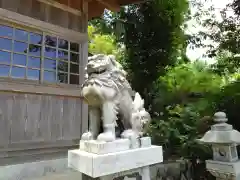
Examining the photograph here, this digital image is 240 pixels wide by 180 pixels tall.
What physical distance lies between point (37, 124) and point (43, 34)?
171 centimetres

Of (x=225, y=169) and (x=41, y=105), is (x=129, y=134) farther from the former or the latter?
(x=41, y=105)

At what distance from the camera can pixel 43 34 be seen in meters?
4.33

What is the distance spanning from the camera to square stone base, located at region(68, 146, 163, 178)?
178cm

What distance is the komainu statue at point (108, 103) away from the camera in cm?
205

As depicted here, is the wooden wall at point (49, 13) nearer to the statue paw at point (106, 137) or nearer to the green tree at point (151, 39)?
the statue paw at point (106, 137)

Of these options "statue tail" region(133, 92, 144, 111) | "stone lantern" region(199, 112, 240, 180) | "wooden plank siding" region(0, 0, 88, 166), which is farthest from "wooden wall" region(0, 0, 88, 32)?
"stone lantern" region(199, 112, 240, 180)

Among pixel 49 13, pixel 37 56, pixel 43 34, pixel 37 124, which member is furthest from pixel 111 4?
pixel 37 124

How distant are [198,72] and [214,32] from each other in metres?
2.24

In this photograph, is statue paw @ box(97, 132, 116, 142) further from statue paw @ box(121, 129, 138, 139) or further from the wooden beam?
the wooden beam

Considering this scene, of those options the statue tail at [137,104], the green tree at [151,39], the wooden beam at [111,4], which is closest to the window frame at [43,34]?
the wooden beam at [111,4]

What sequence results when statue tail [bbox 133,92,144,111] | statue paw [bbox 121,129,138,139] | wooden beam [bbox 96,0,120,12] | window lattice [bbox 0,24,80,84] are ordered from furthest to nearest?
wooden beam [bbox 96,0,120,12] < window lattice [bbox 0,24,80,84] < statue tail [bbox 133,92,144,111] < statue paw [bbox 121,129,138,139]

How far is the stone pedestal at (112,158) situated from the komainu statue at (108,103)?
9 cm

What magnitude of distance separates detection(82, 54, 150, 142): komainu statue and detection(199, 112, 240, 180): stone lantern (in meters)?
1.08

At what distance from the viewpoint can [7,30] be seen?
12.7 feet
